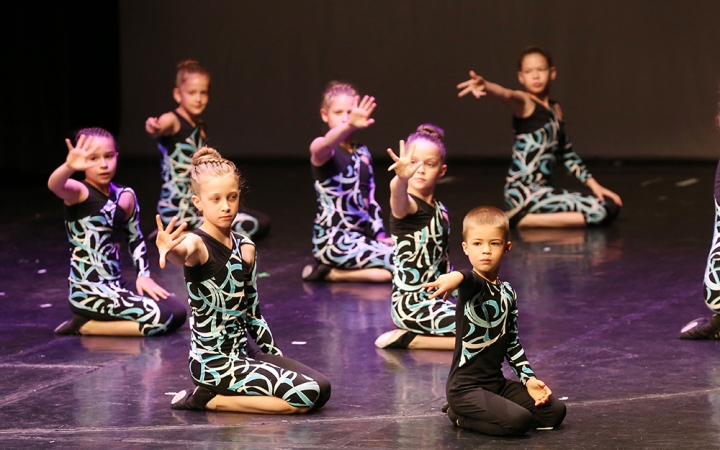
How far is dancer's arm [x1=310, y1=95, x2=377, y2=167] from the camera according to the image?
4.56 metres

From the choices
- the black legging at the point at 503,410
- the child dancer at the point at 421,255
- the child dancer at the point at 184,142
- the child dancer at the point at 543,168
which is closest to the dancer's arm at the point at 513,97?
the child dancer at the point at 543,168

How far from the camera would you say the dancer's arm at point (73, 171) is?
13.7 ft

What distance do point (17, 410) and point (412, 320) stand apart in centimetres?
149

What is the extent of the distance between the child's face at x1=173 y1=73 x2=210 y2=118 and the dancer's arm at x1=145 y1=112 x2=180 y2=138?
107mm

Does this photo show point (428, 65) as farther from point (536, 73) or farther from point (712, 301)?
point (712, 301)

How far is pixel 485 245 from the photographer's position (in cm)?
324

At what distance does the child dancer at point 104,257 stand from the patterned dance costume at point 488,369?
169 centimetres

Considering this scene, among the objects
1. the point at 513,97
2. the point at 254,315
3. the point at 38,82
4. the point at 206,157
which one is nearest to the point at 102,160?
the point at 206,157

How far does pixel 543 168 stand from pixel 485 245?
156 inches

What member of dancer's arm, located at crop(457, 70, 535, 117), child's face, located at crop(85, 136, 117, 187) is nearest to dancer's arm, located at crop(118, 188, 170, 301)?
child's face, located at crop(85, 136, 117, 187)

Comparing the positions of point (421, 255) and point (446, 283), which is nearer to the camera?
point (446, 283)

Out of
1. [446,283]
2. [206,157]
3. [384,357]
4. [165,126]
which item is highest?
[206,157]

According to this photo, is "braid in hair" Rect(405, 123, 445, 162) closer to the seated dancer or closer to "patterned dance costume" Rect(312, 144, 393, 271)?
the seated dancer

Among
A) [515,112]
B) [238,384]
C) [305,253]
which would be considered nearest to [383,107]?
[515,112]
